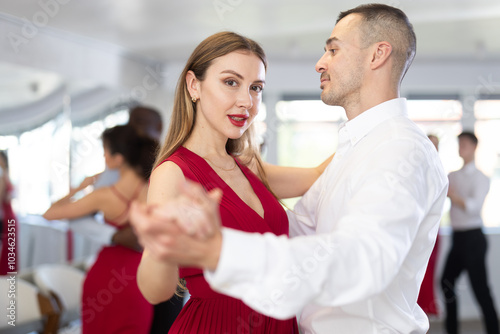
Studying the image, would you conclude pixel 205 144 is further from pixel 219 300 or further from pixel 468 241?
pixel 468 241

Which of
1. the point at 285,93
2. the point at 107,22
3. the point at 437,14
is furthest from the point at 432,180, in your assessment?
the point at 285,93

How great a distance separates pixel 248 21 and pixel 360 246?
4.67 metres

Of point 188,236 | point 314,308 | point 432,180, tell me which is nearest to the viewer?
point 188,236

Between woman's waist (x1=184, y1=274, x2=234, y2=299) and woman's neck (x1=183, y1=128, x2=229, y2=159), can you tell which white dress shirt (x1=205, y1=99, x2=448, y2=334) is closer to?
woman's waist (x1=184, y1=274, x2=234, y2=299)

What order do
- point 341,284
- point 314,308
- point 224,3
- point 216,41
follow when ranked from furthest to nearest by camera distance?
point 224,3 < point 216,41 < point 314,308 < point 341,284

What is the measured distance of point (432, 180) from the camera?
1367 millimetres

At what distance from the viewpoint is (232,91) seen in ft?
5.83

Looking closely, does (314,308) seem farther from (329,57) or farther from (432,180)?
(329,57)

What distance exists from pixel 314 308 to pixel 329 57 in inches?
32.2

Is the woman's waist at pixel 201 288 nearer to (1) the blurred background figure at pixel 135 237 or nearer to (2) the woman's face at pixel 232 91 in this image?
(2) the woman's face at pixel 232 91

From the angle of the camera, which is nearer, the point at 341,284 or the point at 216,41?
the point at 341,284

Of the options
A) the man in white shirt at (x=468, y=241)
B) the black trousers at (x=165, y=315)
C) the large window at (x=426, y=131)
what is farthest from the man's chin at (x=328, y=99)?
the large window at (x=426, y=131)

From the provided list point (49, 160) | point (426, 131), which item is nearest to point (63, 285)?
point (49, 160)

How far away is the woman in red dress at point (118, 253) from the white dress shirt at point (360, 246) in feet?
5.36
